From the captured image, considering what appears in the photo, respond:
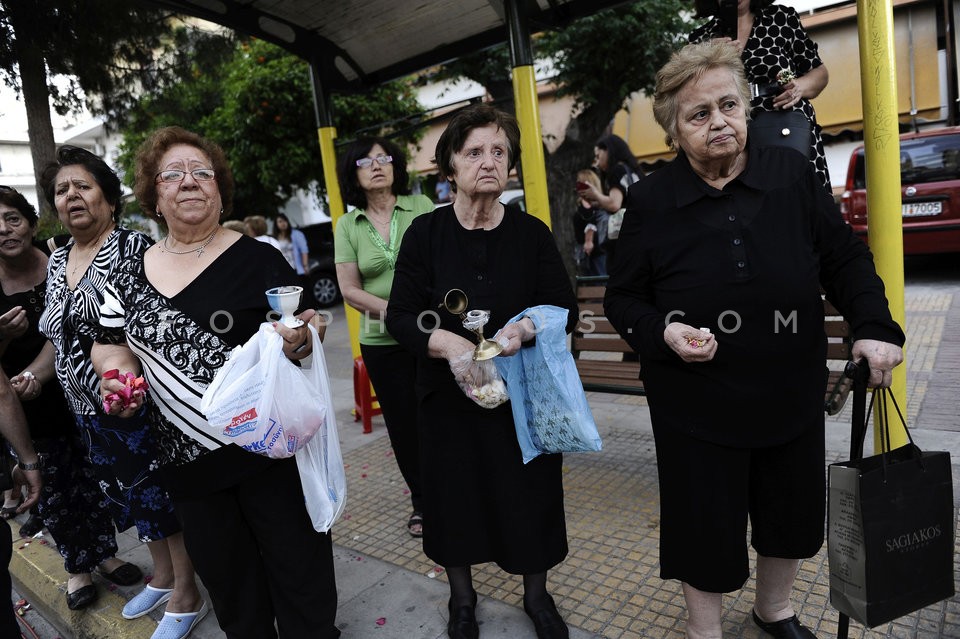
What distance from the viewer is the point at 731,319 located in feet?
6.24

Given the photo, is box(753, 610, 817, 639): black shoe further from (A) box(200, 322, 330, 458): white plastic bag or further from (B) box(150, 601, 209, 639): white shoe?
(B) box(150, 601, 209, 639): white shoe

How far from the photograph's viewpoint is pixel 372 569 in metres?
3.19

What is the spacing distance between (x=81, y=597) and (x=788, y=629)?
127 inches

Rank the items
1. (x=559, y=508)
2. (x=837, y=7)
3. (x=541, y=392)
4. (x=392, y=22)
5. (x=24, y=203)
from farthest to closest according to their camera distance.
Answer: (x=837, y=7)
(x=392, y=22)
(x=24, y=203)
(x=559, y=508)
(x=541, y=392)

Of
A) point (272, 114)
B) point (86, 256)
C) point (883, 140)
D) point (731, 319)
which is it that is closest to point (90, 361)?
point (86, 256)

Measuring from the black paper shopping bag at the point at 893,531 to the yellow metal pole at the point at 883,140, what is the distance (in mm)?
1085

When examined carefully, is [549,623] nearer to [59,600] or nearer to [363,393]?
[59,600]

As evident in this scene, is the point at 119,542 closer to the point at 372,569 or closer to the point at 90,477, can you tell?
the point at 90,477

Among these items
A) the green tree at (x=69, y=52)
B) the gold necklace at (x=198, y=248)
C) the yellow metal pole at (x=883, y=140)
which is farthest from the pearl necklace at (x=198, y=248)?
the green tree at (x=69, y=52)

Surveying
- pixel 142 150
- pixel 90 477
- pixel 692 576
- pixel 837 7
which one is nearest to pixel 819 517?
pixel 692 576

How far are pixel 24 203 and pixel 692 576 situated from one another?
3.40 meters

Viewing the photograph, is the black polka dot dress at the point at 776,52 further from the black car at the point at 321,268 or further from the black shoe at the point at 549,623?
the black car at the point at 321,268

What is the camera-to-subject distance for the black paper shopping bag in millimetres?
1719

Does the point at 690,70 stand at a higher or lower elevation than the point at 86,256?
higher
